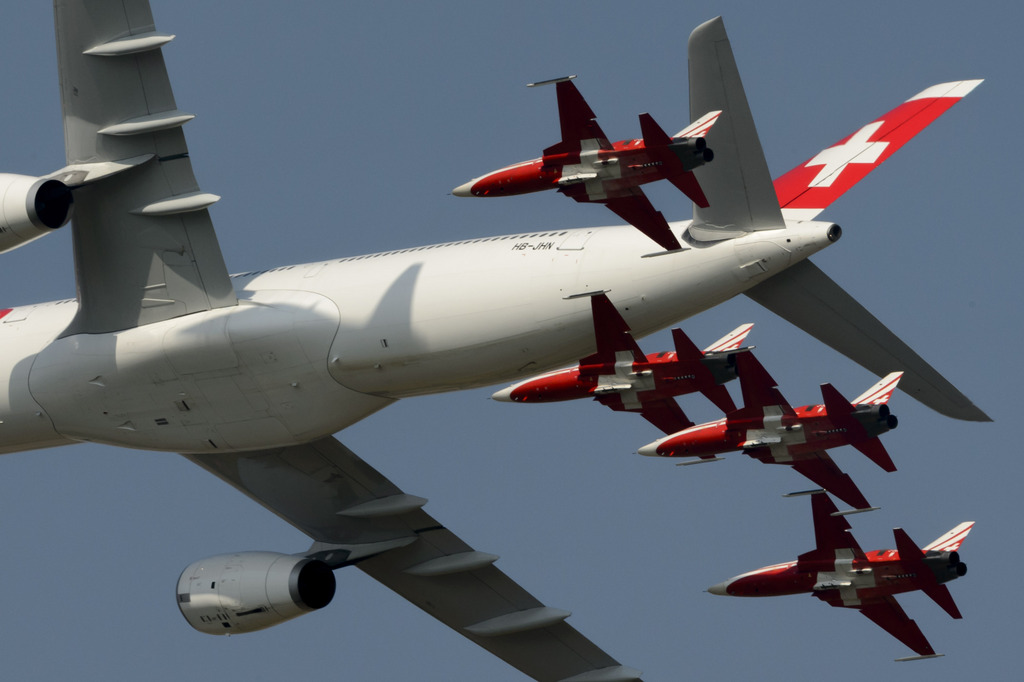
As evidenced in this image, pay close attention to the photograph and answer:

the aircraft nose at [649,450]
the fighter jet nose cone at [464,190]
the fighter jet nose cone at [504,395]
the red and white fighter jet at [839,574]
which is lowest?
the red and white fighter jet at [839,574]

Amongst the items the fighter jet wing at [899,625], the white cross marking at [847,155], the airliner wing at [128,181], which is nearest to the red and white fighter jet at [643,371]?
the white cross marking at [847,155]

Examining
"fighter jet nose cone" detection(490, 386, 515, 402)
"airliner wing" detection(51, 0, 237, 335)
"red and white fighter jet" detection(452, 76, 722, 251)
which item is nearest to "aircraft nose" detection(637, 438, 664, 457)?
"fighter jet nose cone" detection(490, 386, 515, 402)

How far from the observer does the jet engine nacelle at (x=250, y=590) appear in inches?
1145

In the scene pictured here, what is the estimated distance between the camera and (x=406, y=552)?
32375 millimetres

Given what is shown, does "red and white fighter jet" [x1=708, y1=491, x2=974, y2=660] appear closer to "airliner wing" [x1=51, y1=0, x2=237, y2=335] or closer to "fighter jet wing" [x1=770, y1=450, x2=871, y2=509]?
"fighter jet wing" [x1=770, y1=450, x2=871, y2=509]

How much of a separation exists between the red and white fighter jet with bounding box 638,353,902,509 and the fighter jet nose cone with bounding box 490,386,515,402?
2205 mm

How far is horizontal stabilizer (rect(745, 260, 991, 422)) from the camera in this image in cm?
2533

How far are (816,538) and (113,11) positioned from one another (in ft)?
43.1

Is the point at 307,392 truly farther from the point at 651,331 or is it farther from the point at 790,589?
the point at 790,589

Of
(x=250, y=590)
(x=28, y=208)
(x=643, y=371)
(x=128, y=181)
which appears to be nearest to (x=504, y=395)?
(x=643, y=371)

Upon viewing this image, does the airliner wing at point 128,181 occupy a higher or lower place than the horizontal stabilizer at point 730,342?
higher

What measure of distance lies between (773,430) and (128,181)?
32.5 feet

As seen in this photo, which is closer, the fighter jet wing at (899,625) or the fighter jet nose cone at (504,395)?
the fighter jet nose cone at (504,395)

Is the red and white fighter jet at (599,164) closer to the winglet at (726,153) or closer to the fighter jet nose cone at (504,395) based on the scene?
the winglet at (726,153)
